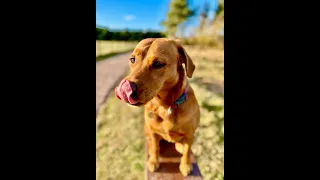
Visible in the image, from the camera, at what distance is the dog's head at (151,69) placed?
0.98 meters

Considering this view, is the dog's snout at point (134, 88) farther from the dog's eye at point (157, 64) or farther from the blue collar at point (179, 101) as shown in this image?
the blue collar at point (179, 101)

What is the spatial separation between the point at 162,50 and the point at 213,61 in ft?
9.70

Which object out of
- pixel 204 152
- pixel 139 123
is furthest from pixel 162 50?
pixel 139 123

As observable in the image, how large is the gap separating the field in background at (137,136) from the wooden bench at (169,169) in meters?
0.21

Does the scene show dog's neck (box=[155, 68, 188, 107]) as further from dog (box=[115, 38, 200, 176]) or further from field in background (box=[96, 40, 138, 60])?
field in background (box=[96, 40, 138, 60])

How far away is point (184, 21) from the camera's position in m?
4.43

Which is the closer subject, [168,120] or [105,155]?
[168,120]

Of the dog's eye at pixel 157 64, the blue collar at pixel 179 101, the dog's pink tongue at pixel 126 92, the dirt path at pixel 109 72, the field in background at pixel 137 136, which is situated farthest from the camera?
the dirt path at pixel 109 72

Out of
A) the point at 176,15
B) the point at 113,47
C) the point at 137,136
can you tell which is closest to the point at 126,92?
the point at 137,136

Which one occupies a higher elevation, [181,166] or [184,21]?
[184,21]

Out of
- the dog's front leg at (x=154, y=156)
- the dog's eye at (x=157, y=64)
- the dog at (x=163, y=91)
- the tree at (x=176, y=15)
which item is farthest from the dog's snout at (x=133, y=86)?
the tree at (x=176, y=15)

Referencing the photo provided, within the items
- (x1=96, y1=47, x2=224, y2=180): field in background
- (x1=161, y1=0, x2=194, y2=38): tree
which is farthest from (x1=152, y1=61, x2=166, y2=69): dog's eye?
(x1=161, y1=0, x2=194, y2=38): tree

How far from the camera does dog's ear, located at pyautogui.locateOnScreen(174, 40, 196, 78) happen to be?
47.7 inches
